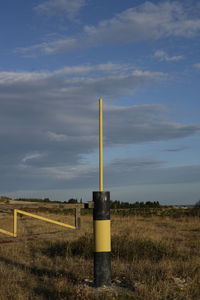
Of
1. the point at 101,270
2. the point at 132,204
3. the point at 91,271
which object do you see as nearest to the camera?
the point at 101,270

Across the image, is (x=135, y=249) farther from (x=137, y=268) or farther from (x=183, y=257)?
(x=137, y=268)

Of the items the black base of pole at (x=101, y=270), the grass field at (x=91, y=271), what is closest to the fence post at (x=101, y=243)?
the black base of pole at (x=101, y=270)

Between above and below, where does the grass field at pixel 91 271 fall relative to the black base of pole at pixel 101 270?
below

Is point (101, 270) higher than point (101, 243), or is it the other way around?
point (101, 243)

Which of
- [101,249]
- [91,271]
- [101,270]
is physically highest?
[101,249]

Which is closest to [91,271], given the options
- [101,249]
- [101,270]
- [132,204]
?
[101,270]

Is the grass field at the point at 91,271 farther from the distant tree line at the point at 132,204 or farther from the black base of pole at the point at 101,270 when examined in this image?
the distant tree line at the point at 132,204

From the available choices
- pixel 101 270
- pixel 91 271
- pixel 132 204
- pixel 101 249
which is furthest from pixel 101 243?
pixel 132 204

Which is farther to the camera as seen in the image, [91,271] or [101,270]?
[91,271]

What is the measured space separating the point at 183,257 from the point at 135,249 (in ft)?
3.53

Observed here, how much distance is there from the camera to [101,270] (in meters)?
6.00

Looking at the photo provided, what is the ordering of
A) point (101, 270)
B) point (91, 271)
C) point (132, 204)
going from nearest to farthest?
point (101, 270) < point (91, 271) < point (132, 204)

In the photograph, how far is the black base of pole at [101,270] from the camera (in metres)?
5.98

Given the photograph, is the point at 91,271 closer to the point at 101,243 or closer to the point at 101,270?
the point at 101,270
